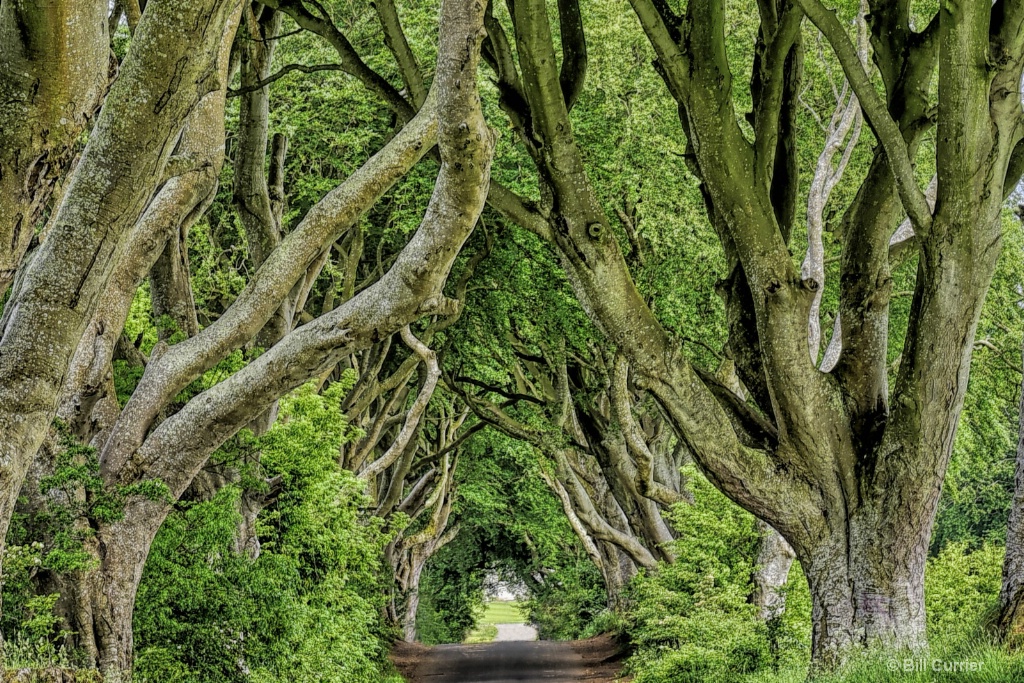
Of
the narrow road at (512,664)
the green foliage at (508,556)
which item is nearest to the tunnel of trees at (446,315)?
the narrow road at (512,664)

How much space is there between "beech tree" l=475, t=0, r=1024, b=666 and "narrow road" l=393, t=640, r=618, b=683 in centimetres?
1171

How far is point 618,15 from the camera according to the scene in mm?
16562

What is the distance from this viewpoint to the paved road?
20.4 metres

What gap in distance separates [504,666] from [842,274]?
55.7 ft

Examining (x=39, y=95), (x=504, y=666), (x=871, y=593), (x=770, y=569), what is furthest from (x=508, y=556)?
(x=39, y=95)

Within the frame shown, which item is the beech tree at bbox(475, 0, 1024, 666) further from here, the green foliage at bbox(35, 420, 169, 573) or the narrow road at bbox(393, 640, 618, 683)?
the narrow road at bbox(393, 640, 618, 683)

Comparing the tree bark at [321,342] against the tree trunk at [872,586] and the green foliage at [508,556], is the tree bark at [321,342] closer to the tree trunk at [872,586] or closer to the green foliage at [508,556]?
the tree trunk at [872,586]

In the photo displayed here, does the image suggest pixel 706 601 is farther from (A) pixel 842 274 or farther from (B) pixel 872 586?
(A) pixel 842 274

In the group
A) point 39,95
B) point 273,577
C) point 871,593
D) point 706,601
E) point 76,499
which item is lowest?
point 706,601

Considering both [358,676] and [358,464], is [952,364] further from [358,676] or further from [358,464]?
[358,464]

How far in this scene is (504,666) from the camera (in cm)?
2356

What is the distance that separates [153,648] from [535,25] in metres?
6.99

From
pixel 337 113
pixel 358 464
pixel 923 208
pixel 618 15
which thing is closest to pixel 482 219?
pixel 337 113

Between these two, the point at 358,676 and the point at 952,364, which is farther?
the point at 358,676
